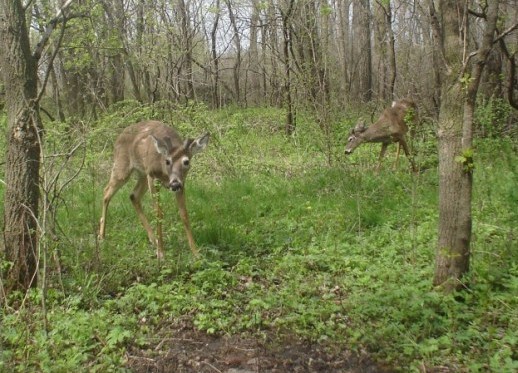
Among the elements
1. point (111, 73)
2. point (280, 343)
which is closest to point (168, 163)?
point (280, 343)

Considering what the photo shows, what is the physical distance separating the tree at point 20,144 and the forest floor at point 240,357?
59.8 inches

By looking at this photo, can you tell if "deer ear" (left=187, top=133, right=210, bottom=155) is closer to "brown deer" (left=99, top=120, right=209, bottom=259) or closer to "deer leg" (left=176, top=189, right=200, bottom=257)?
"brown deer" (left=99, top=120, right=209, bottom=259)

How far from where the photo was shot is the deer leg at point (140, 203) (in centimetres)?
680

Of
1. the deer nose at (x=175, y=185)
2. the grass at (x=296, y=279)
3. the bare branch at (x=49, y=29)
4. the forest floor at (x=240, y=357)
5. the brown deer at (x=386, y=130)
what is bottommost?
the forest floor at (x=240, y=357)

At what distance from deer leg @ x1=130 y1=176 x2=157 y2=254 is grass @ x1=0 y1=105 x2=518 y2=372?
13 centimetres

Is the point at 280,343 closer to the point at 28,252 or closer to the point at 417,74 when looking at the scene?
the point at 28,252

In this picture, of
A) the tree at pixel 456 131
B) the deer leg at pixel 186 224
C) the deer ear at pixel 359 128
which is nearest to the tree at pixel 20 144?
the deer leg at pixel 186 224

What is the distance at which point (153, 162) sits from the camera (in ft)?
22.8

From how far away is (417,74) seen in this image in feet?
49.3

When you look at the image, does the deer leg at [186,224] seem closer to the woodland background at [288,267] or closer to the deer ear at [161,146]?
the woodland background at [288,267]

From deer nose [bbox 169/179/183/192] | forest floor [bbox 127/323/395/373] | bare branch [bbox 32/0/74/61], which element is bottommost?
forest floor [bbox 127/323/395/373]

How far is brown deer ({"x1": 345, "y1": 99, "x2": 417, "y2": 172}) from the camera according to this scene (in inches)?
438

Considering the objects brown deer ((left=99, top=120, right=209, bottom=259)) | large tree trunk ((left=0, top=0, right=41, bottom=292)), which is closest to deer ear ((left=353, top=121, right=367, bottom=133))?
brown deer ((left=99, top=120, right=209, bottom=259))

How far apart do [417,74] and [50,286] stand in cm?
1228
